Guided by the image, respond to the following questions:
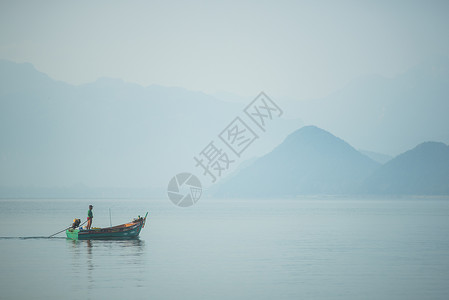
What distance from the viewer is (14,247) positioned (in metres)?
49.5

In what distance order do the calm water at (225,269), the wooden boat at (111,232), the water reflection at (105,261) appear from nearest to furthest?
the calm water at (225,269) → the water reflection at (105,261) → the wooden boat at (111,232)

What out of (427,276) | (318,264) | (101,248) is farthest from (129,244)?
(427,276)

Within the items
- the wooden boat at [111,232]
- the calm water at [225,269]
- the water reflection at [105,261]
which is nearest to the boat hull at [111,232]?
the wooden boat at [111,232]

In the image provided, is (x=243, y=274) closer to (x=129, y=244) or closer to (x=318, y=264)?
(x=318, y=264)

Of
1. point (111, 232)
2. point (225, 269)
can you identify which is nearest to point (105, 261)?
point (225, 269)

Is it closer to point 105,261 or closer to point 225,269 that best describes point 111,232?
point 105,261

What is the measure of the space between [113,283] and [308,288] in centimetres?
1031

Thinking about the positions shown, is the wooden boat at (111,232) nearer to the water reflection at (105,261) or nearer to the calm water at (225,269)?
the water reflection at (105,261)

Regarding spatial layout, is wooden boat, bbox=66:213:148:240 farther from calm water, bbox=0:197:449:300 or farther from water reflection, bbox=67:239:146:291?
calm water, bbox=0:197:449:300

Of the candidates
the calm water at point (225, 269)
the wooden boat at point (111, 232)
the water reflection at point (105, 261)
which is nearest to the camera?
the calm water at point (225, 269)

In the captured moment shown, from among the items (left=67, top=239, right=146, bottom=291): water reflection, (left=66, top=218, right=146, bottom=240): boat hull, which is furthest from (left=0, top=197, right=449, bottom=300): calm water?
(left=66, top=218, right=146, bottom=240): boat hull

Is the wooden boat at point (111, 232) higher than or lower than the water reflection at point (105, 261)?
higher

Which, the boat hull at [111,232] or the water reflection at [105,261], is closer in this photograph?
the water reflection at [105,261]

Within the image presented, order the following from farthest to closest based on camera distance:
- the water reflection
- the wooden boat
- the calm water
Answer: the wooden boat < the water reflection < the calm water
